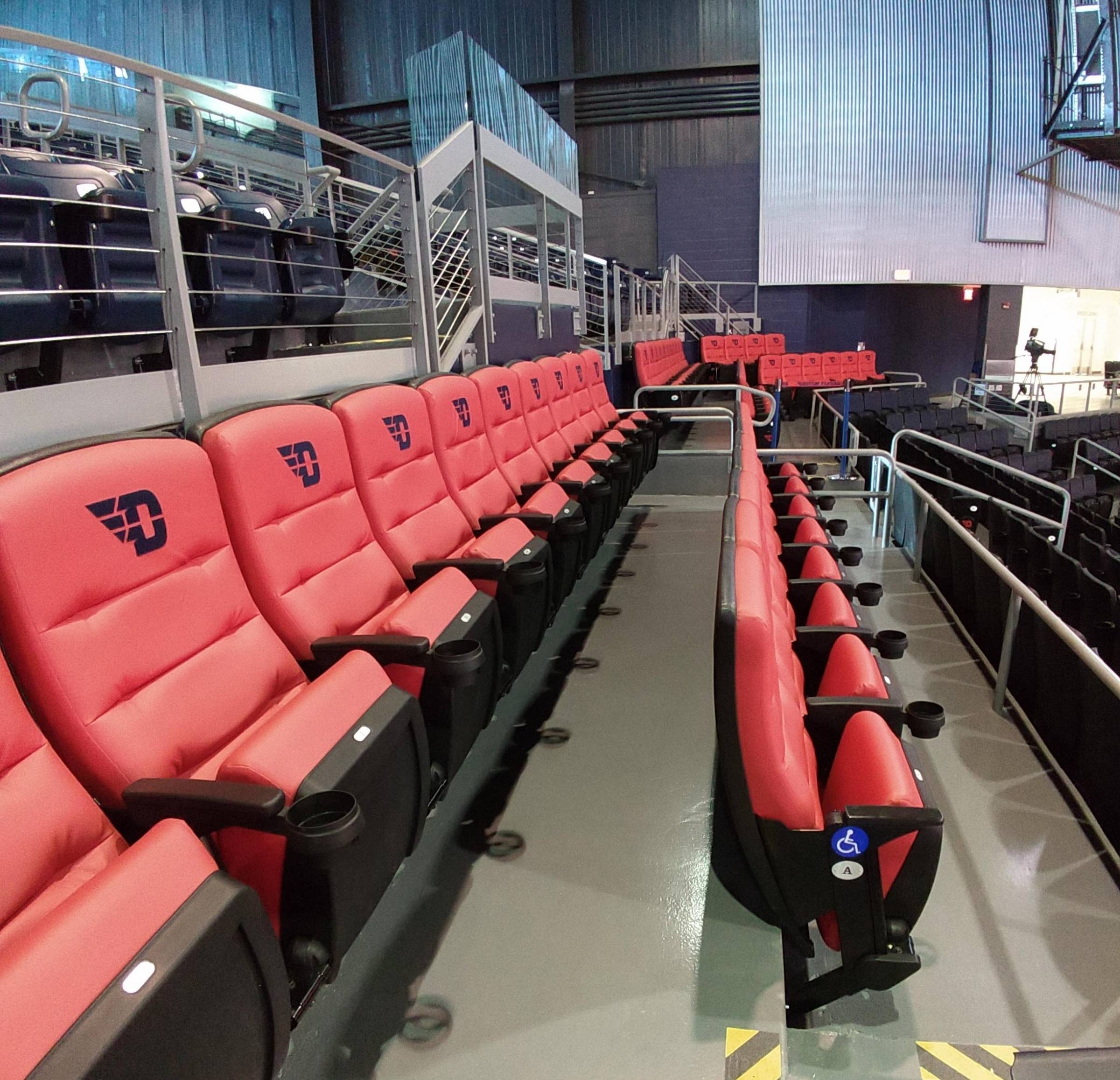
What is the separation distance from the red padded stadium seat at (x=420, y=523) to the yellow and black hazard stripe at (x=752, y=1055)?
85 cm

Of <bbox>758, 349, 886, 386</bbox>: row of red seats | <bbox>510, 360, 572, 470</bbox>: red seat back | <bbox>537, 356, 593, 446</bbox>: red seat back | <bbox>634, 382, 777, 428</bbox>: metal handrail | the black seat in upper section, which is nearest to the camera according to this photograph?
the black seat in upper section

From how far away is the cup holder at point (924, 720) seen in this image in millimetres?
1286

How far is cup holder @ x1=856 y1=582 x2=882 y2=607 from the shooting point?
1.83 metres

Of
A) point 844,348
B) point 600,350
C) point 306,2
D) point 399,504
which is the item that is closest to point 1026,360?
point 844,348

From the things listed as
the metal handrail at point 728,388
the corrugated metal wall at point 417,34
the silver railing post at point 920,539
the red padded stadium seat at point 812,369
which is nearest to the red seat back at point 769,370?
the red padded stadium seat at point 812,369

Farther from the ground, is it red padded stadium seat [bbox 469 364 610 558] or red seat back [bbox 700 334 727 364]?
red seat back [bbox 700 334 727 364]

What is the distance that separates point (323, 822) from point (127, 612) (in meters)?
0.41

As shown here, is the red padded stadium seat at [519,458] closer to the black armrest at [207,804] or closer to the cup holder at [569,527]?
the cup holder at [569,527]

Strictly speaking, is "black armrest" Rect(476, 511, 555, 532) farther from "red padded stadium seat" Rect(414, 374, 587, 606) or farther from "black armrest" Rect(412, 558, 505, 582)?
"black armrest" Rect(412, 558, 505, 582)

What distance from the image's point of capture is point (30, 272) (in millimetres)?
1651

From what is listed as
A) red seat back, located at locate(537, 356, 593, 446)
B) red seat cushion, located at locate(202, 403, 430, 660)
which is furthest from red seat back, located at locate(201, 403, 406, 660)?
red seat back, located at locate(537, 356, 593, 446)

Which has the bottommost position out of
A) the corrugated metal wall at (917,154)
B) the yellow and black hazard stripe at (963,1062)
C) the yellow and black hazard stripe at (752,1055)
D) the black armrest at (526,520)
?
the yellow and black hazard stripe at (963,1062)

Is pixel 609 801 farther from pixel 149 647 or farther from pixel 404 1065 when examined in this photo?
pixel 149 647

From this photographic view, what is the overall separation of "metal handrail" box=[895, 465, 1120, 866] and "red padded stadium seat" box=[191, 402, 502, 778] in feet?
4.06
